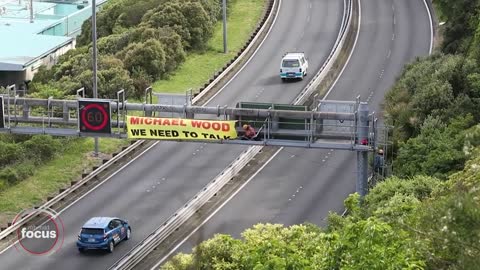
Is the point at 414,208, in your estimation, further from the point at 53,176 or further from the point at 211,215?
the point at 53,176

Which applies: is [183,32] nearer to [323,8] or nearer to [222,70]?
[222,70]

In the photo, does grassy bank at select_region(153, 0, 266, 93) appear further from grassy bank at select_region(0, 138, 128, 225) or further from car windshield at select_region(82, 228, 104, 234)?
car windshield at select_region(82, 228, 104, 234)

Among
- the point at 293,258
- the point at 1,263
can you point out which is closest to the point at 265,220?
the point at 1,263

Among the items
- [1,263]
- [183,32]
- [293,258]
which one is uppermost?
[183,32]

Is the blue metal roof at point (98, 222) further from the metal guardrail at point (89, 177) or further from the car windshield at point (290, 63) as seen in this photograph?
the car windshield at point (290, 63)

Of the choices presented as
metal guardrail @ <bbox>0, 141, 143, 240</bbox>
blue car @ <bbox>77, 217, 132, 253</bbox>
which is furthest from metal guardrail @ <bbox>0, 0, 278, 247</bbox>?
blue car @ <bbox>77, 217, 132, 253</bbox>

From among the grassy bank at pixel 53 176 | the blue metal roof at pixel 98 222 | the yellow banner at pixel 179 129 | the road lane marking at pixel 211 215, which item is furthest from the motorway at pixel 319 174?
the grassy bank at pixel 53 176
